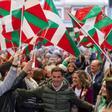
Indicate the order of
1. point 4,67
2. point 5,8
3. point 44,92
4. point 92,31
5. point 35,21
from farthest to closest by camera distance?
point 92,31, point 5,8, point 35,21, point 4,67, point 44,92

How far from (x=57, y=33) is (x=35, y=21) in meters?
0.49

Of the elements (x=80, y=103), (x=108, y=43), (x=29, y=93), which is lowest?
(x=80, y=103)

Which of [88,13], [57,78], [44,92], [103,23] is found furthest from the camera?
[88,13]

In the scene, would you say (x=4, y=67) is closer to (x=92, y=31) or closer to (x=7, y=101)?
(x=7, y=101)

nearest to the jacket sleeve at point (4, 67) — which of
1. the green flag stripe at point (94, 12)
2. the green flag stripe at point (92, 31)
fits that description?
the green flag stripe at point (92, 31)

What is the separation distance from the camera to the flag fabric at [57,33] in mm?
10125

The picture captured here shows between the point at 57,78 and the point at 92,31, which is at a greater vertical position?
the point at 92,31

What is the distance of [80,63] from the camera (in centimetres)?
1591

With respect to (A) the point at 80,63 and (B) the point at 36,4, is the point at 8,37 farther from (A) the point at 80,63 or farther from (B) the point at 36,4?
(A) the point at 80,63

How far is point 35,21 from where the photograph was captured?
1011cm

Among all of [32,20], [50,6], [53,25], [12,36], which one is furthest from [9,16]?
[50,6]

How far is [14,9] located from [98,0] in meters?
48.5

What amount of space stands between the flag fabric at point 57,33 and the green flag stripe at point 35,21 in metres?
0.42

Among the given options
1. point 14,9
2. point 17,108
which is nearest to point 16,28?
point 14,9
